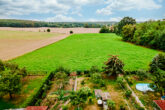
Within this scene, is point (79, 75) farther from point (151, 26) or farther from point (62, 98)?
point (151, 26)

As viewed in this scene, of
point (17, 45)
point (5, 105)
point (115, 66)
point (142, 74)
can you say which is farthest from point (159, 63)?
point (17, 45)

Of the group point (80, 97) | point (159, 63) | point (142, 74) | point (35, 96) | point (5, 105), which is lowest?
point (5, 105)

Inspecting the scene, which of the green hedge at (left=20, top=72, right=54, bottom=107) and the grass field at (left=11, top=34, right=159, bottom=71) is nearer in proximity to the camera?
the green hedge at (left=20, top=72, right=54, bottom=107)

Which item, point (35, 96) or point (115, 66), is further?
point (115, 66)

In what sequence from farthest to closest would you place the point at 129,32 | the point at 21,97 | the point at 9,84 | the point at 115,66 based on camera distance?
the point at 129,32, the point at 115,66, the point at 21,97, the point at 9,84

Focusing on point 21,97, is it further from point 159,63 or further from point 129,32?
point 129,32

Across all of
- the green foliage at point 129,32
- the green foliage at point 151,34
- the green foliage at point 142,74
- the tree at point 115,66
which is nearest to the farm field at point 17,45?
the tree at point 115,66

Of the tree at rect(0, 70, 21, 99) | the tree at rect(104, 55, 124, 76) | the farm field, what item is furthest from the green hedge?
the farm field

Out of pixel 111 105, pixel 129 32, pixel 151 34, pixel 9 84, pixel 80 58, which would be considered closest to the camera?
pixel 111 105

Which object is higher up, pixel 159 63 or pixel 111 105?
pixel 159 63

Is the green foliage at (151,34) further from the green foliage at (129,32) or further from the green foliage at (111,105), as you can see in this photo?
the green foliage at (111,105)

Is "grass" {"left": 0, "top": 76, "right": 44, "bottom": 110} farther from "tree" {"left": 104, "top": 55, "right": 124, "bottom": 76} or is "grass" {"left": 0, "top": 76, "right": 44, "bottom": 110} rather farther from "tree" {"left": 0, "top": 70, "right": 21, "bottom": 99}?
"tree" {"left": 104, "top": 55, "right": 124, "bottom": 76}
